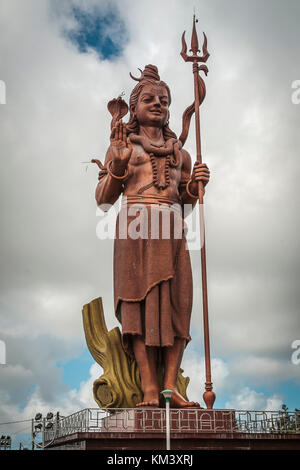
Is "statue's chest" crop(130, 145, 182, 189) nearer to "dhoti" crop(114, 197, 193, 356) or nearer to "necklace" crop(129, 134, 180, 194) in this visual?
"necklace" crop(129, 134, 180, 194)

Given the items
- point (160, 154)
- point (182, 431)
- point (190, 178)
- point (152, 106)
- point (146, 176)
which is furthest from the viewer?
point (190, 178)

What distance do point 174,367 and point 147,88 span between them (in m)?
4.34

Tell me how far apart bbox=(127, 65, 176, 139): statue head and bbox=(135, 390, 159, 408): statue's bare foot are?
161 inches

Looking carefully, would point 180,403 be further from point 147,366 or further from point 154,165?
Answer: point 154,165

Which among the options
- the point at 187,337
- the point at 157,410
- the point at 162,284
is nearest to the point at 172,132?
the point at 162,284

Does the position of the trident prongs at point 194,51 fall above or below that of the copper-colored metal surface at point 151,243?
above

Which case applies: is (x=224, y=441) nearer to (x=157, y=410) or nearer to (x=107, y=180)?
(x=157, y=410)

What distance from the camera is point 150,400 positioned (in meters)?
8.87

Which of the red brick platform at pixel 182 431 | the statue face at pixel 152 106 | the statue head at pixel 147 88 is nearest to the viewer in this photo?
the red brick platform at pixel 182 431

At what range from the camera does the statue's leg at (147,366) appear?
899cm

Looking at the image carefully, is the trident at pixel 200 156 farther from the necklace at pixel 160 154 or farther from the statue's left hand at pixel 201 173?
the necklace at pixel 160 154

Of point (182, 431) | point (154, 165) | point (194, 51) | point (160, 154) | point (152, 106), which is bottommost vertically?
point (182, 431)

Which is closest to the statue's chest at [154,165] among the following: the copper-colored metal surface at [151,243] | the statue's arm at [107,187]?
the copper-colored metal surface at [151,243]

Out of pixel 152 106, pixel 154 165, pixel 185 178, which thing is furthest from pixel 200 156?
pixel 152 106
